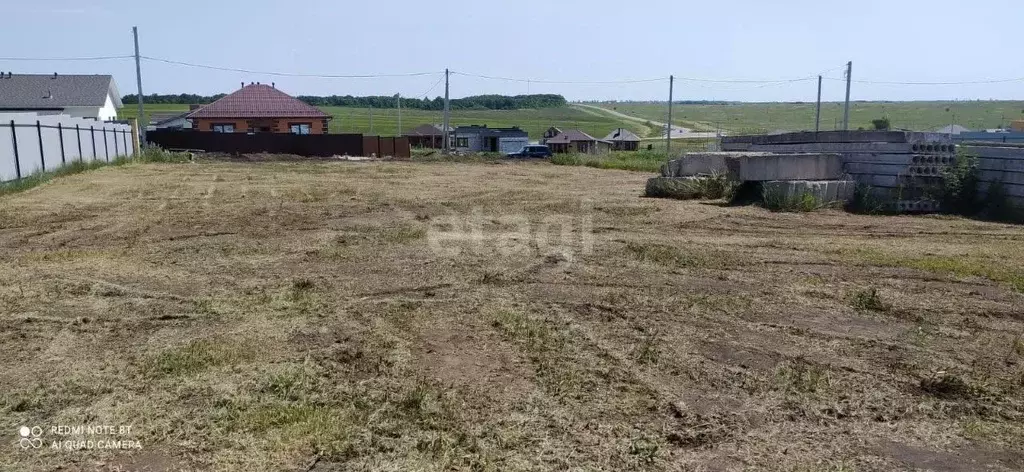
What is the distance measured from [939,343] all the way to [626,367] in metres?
2.54

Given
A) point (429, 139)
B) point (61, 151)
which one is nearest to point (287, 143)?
point (61, 151)

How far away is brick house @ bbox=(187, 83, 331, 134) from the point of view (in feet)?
178

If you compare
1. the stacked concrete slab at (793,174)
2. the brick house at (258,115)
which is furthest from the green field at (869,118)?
the stacked concrete slab at (793,174)

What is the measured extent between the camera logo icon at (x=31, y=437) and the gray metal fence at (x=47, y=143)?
1582 centimetres

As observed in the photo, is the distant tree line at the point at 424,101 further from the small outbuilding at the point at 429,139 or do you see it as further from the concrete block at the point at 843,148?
the concrete block at the point at 843,148

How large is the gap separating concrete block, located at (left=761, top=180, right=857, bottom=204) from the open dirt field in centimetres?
312

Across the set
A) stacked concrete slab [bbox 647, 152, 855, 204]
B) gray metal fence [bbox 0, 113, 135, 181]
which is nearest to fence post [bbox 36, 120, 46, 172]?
gray metal fence [bbox 0, 113, 135, 181]

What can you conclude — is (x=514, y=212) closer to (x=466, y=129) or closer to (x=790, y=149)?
(x=790, y=149)

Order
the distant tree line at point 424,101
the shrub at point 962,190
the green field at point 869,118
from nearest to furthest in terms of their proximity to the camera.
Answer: the shrub at point 962,190, the green field at point 869,118, the distant tree line at point 424,101

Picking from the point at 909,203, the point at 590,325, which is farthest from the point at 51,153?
the point at 909,203

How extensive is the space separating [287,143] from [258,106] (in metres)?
15.0

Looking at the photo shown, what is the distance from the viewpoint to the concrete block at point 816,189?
Answer: 14.1 meters

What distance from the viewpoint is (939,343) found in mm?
5535

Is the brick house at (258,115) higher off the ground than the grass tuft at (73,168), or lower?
higher
